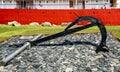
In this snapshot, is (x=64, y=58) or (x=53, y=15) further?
(x=53, y=15)

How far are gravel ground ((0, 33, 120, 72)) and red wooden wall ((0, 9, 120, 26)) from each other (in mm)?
26803

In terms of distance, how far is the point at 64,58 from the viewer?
559 inches

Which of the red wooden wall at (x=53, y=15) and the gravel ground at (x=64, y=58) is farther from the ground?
the gravel ground at (x=64, y=58)

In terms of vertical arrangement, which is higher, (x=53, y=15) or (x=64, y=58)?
A: (x=64, y=58)

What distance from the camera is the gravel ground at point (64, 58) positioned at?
491 inches

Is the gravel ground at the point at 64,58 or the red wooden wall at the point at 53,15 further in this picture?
the red wooden wall at the point at 53,15

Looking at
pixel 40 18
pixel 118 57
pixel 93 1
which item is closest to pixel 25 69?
pixel 118 57

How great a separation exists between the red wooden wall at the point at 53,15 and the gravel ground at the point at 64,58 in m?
26.8

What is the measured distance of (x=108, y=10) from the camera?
1781 inches

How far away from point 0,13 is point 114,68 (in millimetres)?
36453

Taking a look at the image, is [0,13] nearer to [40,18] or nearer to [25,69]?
[40,18]

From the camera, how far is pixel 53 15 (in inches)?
1821

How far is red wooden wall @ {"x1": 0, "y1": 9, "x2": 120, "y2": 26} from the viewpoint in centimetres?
4478

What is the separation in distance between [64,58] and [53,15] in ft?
106
